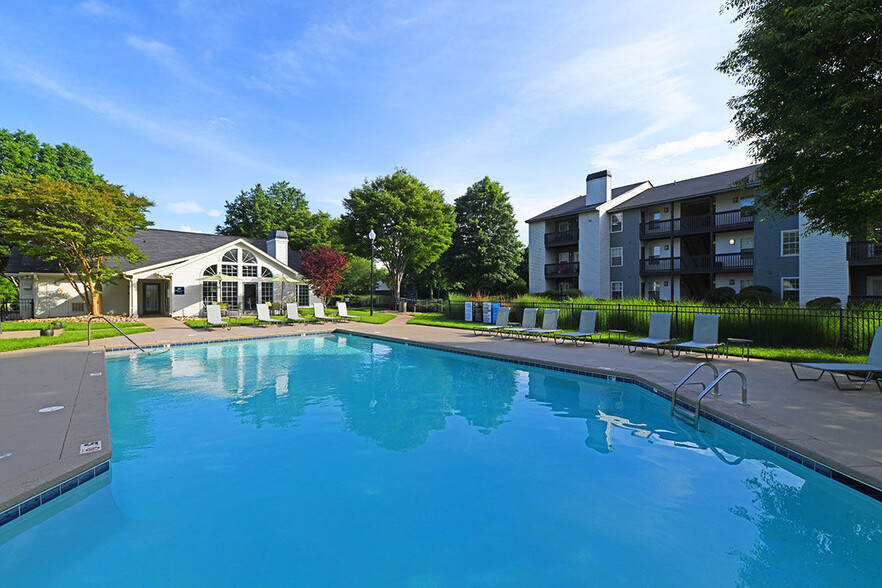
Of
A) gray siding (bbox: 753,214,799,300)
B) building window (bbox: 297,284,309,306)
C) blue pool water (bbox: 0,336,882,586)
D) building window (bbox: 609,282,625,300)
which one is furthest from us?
building window (bbox: 297,284,309,306)

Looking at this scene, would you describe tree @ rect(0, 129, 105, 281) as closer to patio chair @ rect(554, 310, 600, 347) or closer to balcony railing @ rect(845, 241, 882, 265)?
patio chair @ rect(554, 310, 600, 347)

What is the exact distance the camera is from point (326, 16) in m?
11.8

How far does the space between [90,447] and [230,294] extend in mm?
23308

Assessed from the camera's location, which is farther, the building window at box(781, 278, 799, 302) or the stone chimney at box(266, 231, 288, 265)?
the stone chimney at box(266, 231, 288, 265)

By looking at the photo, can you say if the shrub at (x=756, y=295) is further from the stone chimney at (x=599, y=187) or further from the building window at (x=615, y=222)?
the stone chimney at (x=599, y=187)

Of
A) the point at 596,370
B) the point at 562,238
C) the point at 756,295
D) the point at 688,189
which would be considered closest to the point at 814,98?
the point at 596,370

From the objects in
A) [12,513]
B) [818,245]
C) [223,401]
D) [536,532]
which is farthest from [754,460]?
[818,245]

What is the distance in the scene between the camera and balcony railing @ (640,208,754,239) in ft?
72.9

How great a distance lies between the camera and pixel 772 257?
A: 20.6 m

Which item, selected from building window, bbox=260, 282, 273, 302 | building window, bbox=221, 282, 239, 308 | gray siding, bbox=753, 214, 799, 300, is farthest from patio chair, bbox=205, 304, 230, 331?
gray siding, bbox=753, 214, 799, 300

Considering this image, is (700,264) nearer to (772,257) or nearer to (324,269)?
(772,257)

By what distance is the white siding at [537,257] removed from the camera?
31.2 metres

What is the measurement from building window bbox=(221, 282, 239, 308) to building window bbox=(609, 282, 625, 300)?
25302 mm

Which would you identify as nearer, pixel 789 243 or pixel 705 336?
pixel 705 336
